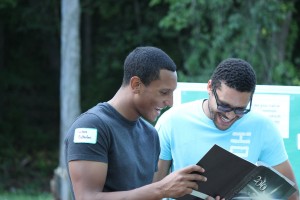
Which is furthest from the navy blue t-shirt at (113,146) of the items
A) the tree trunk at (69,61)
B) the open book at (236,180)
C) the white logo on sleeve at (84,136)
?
A: the tree trunk at (69,61)

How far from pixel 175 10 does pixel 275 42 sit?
1.51 meters

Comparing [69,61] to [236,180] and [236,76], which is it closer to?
[236,76]

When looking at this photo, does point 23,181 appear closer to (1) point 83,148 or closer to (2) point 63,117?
(2) point 63,117

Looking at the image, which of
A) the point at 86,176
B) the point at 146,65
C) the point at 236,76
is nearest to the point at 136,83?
the point at 146,65

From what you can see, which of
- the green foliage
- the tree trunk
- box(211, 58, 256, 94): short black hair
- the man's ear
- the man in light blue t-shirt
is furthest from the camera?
the tree trunk

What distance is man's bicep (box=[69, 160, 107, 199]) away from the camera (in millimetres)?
2295

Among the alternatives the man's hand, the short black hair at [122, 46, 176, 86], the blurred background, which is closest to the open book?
the man's hand

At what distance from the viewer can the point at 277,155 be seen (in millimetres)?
2994

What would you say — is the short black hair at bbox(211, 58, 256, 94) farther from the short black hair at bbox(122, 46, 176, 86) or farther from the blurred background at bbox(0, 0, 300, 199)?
the blurred background at bbox(0, 0, 300, 199)

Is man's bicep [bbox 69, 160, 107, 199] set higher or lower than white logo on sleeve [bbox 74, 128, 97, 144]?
lower

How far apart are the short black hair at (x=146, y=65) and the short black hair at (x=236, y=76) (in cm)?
42

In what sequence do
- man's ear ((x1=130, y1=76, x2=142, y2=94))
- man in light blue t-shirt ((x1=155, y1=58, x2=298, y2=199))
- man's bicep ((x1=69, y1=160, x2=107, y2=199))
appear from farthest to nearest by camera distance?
man in light blue t-shirt ((x1=155, y1=58, x2=298, y2=199)), man's ear ((x1=130, y1=76, x2=142, y2=94)), man's bicep ((x1=69, y1=160, x2=107, y2=199))

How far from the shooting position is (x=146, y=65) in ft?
8.04

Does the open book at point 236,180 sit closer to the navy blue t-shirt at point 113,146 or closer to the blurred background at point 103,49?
the navy blue t-shirt at point 113,146
